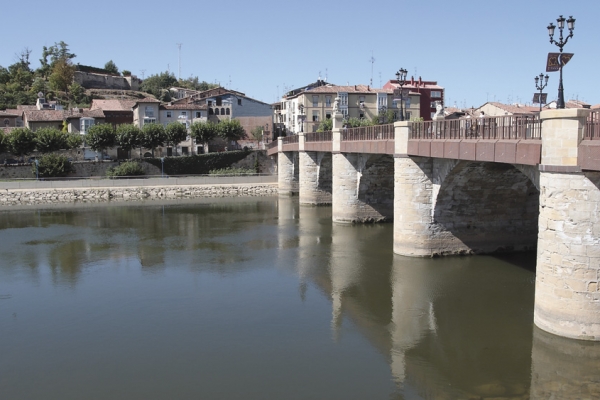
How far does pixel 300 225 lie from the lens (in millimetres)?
34594

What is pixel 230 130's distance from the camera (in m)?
71.2

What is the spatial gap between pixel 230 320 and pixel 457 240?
415 inches

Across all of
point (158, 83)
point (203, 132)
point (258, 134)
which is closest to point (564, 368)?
point (203, 132)

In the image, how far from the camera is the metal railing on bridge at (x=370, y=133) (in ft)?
86.5

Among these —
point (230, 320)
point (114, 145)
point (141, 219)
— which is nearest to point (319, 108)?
point (114, 145)

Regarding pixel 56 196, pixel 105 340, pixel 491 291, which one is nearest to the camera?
pixel 105 340

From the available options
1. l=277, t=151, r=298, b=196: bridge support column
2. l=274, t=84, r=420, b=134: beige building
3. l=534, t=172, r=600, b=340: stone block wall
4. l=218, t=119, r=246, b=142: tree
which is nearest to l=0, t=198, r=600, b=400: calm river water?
l=534, t=172, r=600, b=340: stone block wall

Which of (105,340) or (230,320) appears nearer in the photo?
(105,340)

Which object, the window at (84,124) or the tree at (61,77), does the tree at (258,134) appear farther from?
the tree at (61,77)

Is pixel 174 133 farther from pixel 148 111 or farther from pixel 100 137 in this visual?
pixel 148 111

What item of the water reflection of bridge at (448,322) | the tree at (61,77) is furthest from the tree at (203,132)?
the tree at (61,77)

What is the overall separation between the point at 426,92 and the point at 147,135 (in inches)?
1613

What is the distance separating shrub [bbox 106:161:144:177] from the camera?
5878 cm

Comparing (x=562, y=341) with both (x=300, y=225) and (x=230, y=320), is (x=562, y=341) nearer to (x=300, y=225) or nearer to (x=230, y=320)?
(x=230, y=320)
